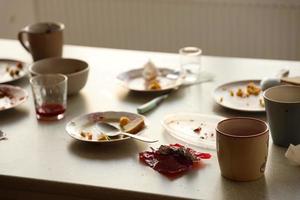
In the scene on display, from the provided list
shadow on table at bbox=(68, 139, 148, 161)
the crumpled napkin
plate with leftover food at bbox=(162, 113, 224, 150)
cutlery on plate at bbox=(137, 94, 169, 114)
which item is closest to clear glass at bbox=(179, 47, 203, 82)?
cutlery on plate at bbox=(137, 94, 169, 114)

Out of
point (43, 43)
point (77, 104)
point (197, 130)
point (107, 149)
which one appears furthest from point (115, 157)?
point (43, 43)

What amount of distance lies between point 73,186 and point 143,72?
60cm

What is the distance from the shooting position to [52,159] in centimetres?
126

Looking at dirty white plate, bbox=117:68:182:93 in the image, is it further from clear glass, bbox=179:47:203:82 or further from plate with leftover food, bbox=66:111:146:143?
plate with leftover food, bbox=66:111:146:143

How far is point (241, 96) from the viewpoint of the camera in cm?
152

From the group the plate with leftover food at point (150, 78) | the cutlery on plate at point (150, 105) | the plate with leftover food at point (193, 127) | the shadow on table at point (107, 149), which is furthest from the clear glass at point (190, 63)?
the shadow on table at point (107, 149)

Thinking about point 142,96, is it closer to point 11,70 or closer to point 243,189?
point 11,70

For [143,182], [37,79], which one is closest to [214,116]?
[143,182]

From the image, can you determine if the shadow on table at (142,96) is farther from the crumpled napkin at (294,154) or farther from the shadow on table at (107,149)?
the crumpled napkin at (294,154)

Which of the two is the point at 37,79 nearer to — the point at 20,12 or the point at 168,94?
the point at 168,94

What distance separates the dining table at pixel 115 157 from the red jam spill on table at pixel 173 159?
0.05 ft

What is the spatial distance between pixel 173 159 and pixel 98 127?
25 centimetres

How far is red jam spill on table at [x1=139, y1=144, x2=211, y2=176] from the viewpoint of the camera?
3.90 feet

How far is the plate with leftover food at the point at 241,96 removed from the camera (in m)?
1.45
